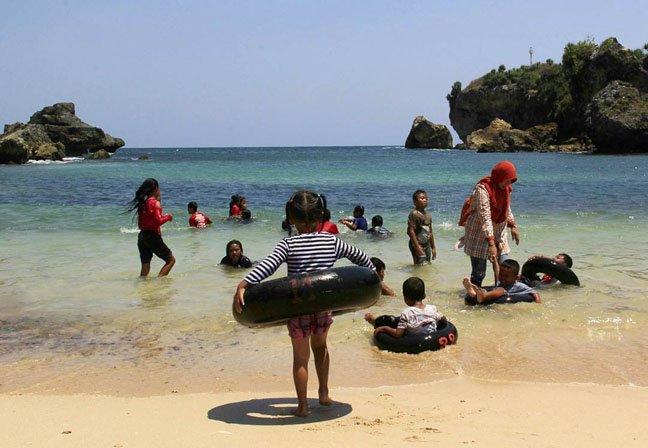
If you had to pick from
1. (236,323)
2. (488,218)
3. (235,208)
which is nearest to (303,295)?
(236,323)

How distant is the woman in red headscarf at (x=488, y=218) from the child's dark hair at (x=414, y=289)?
1.49 meters

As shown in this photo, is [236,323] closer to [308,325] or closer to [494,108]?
[308,325]

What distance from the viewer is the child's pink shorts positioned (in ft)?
15.6

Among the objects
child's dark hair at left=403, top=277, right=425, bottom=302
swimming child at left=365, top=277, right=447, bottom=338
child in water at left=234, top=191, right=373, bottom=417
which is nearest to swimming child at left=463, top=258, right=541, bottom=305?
swimming child at left=365, top=277, right=447, bottom=338

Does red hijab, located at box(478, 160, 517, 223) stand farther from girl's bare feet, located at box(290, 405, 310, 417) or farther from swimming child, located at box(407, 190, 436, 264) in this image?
girl's bare feet, located at box(290, 405, 310, 417)

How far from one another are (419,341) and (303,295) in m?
2.38

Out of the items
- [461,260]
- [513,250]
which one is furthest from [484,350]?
[513,250]

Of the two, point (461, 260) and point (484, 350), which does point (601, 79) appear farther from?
point (484, 350)

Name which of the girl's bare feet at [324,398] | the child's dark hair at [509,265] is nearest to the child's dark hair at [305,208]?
the girl's bare feet at [324,398]

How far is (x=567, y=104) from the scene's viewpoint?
80.0 meters

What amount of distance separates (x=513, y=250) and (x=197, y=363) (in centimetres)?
852

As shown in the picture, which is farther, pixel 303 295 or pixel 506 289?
pixel 506 289

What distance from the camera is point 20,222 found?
1906 centimetres

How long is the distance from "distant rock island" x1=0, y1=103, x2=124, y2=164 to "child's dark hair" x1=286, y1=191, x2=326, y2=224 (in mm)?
62488
